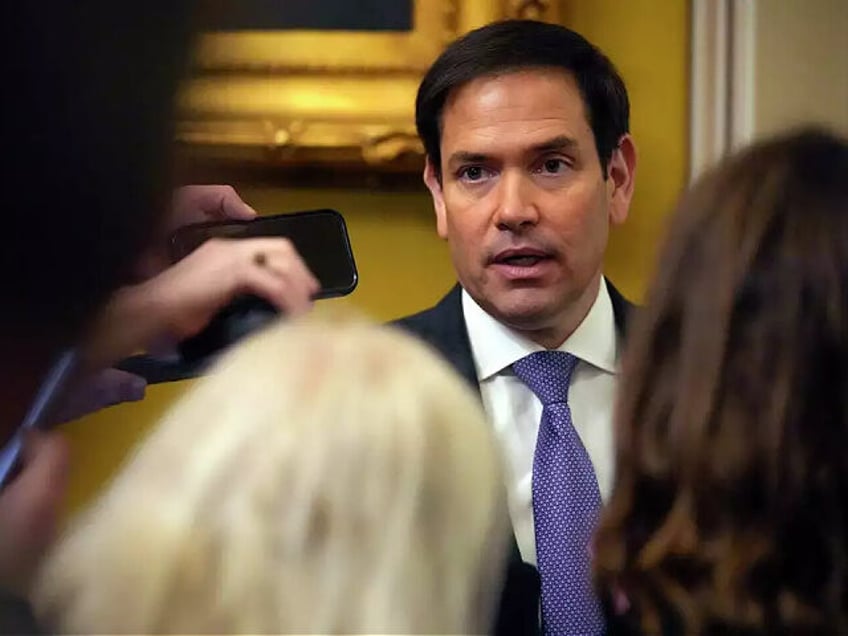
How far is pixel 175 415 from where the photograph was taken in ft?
1.19

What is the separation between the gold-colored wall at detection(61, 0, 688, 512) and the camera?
125cm

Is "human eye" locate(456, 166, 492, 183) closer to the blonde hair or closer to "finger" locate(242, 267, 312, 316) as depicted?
"finger" locate(242, 267, 312, 316)

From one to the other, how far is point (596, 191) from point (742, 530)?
1.82 ft

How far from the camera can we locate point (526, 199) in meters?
1.05

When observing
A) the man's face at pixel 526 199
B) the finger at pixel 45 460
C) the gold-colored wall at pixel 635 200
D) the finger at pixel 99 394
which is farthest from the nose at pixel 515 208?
the finger at pixel 45 460

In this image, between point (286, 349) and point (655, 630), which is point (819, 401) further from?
point (286, 349)

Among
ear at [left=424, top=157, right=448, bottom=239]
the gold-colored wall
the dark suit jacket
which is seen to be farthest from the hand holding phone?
the gold-colored wall

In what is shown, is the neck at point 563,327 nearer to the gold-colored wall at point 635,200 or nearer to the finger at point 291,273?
the gold-colored wall at point 635,200

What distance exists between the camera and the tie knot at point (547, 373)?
3.32ft

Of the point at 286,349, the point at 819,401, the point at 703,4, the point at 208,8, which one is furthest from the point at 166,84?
the point at 703,4

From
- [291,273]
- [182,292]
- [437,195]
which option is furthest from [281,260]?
[437,195]

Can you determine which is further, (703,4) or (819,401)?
(703,4)

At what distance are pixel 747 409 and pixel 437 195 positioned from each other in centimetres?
60

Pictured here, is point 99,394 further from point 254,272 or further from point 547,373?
point 547,373
